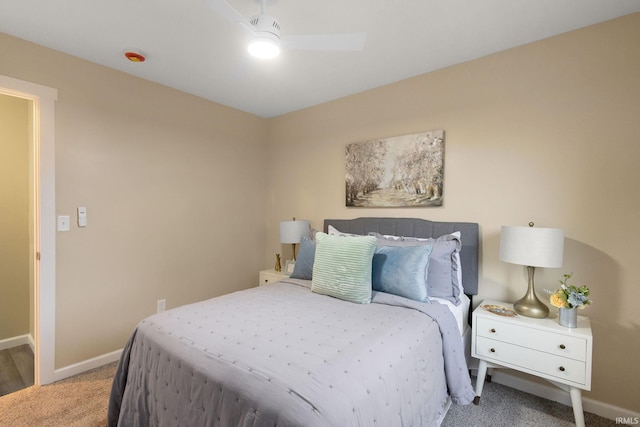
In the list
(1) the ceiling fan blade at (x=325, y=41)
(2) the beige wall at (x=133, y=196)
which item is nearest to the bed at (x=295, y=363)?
(2) the beige wall at (x=133, y=196)

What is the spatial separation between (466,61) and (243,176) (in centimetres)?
258

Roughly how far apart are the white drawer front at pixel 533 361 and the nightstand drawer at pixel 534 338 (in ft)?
0.09

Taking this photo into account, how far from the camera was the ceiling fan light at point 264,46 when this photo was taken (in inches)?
60.0

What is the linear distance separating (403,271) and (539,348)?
899mm

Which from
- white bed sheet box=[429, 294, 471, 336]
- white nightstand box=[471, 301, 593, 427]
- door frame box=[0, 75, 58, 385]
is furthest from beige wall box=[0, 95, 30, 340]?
white nightstand box=[471, 301, 593, 427]

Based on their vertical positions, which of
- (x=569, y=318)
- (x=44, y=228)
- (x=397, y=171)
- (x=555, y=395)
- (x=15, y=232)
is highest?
(x=397, y=171)

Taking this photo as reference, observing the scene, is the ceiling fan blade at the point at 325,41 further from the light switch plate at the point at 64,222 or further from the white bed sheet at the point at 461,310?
the light switch plate at the point at 64,222

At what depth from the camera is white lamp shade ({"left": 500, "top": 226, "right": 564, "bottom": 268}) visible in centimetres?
177

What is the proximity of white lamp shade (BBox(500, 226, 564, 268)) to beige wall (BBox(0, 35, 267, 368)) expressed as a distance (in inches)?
111

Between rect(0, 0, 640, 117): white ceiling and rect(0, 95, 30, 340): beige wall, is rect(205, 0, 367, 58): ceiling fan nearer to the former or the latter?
rect(0, 0, 640, 117): white ceiling

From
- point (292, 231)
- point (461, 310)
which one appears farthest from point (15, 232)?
point (461, 310)

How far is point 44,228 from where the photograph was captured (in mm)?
2160

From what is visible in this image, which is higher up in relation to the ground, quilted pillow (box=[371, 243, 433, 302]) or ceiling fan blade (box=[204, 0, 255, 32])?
ceiling fan blade (box=[204, 0, 255, 32])

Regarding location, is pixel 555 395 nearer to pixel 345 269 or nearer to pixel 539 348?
pixel 539 348
